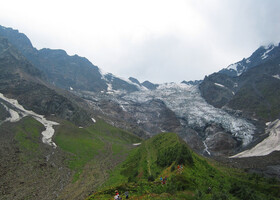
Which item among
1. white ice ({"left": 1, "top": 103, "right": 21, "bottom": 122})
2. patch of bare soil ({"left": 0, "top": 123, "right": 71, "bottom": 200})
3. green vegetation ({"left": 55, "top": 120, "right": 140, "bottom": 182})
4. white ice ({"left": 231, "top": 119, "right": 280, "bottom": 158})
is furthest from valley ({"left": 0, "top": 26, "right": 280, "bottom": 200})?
white ice ({"left": 1, "top": 103, "right": 21, "bottom": 122})

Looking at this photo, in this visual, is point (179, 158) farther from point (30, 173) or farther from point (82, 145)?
point (82, 145)

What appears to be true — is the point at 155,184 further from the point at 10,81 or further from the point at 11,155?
the point at 10,81

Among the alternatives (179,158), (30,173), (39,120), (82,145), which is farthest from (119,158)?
(39,120)

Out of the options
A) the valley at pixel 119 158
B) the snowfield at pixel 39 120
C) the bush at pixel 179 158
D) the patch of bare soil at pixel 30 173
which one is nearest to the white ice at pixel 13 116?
the snowfield at pixel 39 120

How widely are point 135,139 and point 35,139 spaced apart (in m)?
79.3

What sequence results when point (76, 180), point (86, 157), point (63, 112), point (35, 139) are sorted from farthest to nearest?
point (63, 112)
point (35, 139)
point (86, 157)
point (76, 180)

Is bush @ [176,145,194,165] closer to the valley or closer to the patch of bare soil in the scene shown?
the valley

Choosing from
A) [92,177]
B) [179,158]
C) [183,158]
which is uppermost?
[183,158]

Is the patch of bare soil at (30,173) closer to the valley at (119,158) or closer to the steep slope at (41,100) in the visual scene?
the valley at (119,158)

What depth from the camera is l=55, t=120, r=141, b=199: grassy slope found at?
55188 mm

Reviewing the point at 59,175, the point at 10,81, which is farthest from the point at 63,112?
the point at 59,175

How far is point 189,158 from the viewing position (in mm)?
46000

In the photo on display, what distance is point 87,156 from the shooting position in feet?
307

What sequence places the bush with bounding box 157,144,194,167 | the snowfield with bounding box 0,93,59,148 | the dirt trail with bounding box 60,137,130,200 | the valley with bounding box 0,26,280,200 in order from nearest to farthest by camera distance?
1. the valley with bounding box 0,26,280,200
2. the bush with bounding box 157,144,194,167
3. the dirt trail with bounding box 60,137,130,200
4. the snowfield with bounding box 0,93,59,148
